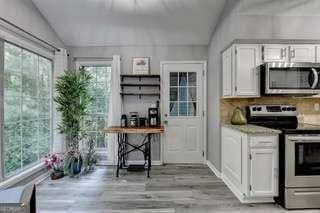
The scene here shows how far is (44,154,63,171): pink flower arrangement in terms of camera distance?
4500mm

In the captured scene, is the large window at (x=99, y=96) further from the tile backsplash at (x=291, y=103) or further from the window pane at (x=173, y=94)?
the tile backsplash at (x=291, y=103)

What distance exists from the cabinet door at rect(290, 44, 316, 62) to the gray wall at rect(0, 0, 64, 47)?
3808 millimetres

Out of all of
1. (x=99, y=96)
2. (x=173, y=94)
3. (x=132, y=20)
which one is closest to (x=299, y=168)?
(x=173, y=94)

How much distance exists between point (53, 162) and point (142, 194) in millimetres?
1759

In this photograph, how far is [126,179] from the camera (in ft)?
14.8

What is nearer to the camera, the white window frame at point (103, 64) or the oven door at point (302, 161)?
the oven door at point (302, 161)

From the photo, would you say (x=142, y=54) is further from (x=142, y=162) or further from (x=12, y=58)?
(x=12, y=58)

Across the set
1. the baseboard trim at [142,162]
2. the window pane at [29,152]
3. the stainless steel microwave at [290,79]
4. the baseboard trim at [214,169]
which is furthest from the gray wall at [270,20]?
the window pane at [29,152]

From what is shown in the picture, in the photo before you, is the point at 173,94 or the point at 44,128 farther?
the point at 173,94

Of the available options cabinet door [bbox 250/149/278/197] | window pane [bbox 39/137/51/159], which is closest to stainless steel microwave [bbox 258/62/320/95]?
cabinet door [bbox 250/149/278/197]

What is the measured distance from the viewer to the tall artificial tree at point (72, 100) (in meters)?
4.62

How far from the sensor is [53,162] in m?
4.53

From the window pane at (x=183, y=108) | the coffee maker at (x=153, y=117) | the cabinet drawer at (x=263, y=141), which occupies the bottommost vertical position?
the cabinet drawer at (x=263, y=141)

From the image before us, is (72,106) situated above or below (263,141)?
above
